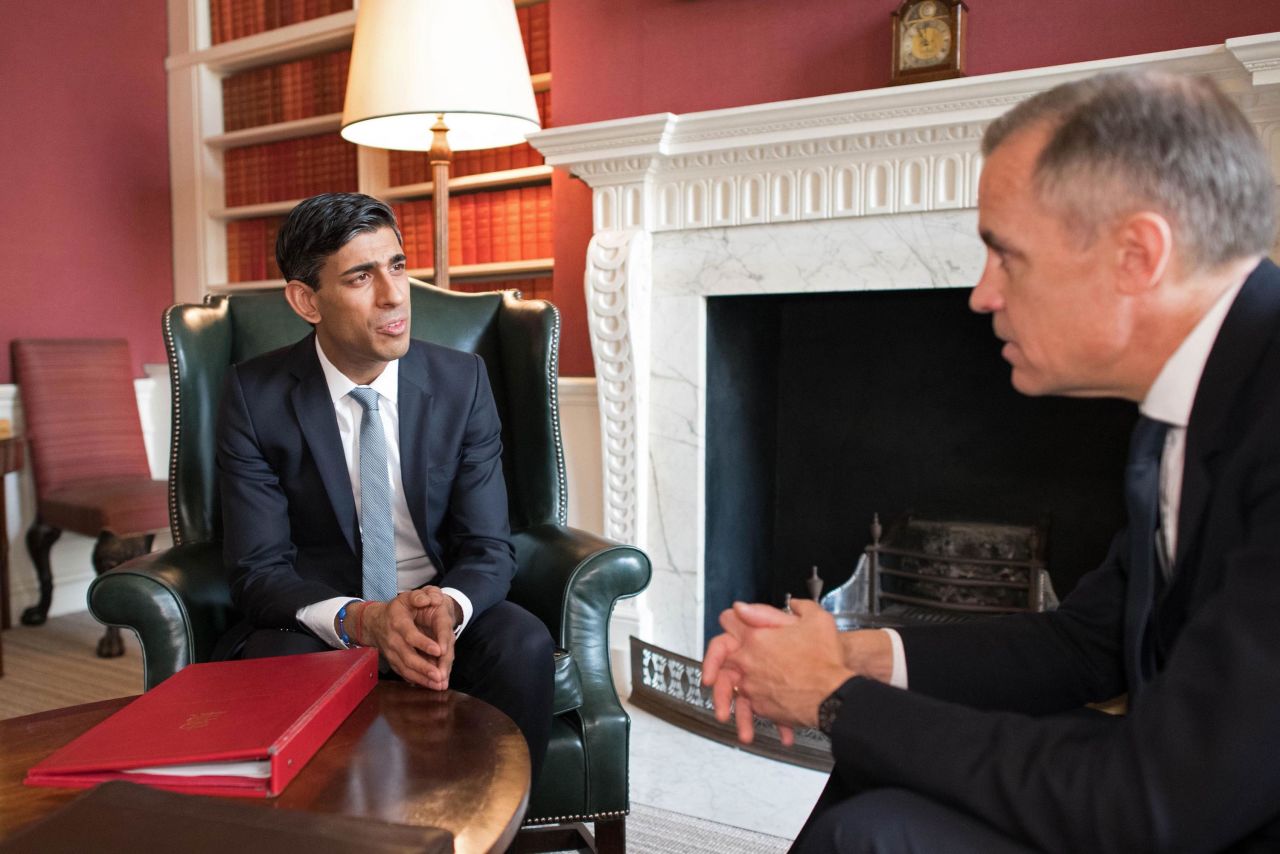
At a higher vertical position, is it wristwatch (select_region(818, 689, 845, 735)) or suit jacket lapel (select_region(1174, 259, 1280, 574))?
suit jacket lapel (select_region(1174, 259, 1280, 574))

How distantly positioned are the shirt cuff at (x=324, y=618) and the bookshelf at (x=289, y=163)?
1.97 metres

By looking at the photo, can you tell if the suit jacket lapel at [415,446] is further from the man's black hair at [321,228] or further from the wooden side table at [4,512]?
the wooden side table at [4,512]

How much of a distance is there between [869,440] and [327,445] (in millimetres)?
1685

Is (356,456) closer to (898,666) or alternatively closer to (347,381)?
(347,381)

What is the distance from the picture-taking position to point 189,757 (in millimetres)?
938

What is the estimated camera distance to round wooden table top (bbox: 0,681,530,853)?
91 centimetres

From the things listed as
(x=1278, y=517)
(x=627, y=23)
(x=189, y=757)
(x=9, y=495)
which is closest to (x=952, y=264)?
(x=627, y=23)

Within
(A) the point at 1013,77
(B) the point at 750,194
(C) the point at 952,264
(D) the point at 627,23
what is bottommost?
(C) the point at 952,264

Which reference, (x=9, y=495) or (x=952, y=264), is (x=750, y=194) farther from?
(x=9, y=495)

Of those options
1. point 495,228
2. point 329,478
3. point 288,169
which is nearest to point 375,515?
point 329,478

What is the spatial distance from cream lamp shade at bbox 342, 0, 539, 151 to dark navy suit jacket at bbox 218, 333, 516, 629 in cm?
97

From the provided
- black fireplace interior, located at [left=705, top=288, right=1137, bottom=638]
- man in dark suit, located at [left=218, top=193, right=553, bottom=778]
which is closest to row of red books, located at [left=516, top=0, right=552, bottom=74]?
black fireplace interior, located at [left=705, top=288, right=1137, bottom=638]

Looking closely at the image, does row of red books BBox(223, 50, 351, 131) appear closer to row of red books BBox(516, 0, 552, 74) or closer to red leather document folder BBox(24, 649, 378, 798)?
row of red books BBox(516, 0, 552, 74)

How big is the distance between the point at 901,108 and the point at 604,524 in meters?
1.35
